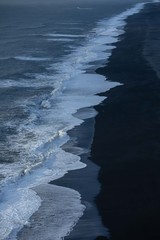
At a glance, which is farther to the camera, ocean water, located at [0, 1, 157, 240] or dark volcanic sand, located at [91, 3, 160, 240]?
ocean water, located at [0, 1, 157, 240]

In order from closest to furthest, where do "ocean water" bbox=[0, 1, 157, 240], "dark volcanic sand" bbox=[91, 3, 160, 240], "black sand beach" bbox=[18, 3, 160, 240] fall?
Result: "black sand beach" bbox=[18, 3, 160, 240], "dark volcanic sand" bbox=[91, 3, 160, 240], "ocean water" bbox=[0, 1, 157, 240]

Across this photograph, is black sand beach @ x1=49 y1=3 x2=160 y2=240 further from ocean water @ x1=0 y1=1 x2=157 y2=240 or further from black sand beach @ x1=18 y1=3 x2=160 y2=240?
ocean water @ x1=0 y1=1 x2=157 y2=240

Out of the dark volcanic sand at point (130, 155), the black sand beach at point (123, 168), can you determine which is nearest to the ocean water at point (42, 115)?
the black sand beach at point (123, 168)

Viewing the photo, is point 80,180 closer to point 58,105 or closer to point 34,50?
point 58,105

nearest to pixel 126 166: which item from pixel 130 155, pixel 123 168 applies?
pixel 123 168

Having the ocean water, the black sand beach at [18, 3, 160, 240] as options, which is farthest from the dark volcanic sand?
the ocean water

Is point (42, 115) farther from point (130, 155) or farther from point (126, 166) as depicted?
point (126, 166)
